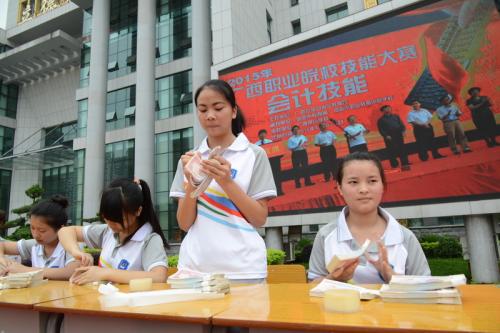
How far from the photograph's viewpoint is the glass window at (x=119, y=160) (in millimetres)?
14961

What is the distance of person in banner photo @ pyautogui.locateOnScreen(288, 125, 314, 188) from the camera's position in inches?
358

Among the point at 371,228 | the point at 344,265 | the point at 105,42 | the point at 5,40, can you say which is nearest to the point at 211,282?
the point at 344,265

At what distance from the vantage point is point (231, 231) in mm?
1676

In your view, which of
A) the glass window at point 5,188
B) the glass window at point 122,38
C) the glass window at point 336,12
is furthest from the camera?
the glass window at point 5,188

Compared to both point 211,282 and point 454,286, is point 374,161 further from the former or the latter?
point 211,282

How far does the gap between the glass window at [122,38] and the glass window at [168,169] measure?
3.96 meters

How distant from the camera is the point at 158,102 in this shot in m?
14.6

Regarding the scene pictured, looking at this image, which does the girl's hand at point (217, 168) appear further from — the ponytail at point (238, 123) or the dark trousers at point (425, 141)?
the dark trousers at point (425, 141)

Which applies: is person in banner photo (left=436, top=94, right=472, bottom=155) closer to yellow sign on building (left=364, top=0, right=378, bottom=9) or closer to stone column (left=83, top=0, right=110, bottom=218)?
yellow sign on building (left=364, top=0, right=378, bottom=9)

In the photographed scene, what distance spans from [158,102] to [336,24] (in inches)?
319

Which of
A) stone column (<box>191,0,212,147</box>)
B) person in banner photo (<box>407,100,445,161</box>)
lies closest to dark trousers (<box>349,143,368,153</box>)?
person in banner photo (<box>407,100,445,161</box>)

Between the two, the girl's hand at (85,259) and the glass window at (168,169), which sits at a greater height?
the glass window at (168,169)

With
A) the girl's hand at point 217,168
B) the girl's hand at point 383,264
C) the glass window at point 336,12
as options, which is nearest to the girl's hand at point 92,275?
the girl's hand at point 217,168

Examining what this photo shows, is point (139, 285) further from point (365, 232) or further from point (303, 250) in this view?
point (303, 250)
